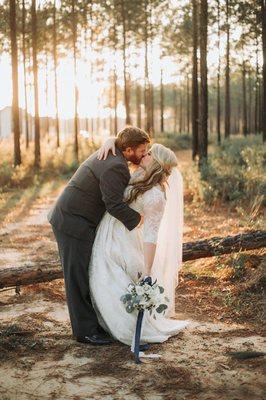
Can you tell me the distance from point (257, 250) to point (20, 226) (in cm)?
651

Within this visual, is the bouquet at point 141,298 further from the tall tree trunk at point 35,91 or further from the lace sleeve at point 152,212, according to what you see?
the tall tree trunk at point 35,91

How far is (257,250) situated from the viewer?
26.1 feet

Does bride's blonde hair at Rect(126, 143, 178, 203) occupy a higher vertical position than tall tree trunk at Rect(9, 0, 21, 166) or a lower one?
lower

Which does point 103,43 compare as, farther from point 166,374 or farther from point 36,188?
point 166,374

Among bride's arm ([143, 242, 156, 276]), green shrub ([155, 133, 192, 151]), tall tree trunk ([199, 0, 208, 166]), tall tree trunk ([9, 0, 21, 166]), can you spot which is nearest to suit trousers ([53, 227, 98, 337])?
bride's arm ([143, 242, 156, 276])

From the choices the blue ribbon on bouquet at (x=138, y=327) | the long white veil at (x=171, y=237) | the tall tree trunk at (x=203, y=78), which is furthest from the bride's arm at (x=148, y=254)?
the tall tree trunk at (x=203, y=78)

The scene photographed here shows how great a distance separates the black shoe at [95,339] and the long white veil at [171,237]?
0.88m

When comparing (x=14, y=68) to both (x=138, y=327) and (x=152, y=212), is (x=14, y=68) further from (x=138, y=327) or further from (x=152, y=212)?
(x=138, y=327)

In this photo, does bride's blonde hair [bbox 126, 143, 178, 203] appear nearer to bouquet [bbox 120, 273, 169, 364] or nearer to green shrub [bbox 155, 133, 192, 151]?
bouquet [bbox 120, 273, 169, 364]

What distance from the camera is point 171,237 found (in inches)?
230

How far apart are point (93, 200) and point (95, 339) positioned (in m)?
1.44

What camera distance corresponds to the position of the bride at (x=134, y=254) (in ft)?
17.5

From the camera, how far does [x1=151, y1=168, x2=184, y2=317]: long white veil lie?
5809 millimetres

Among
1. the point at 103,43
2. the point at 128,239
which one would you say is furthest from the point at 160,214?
the point at 103,43
